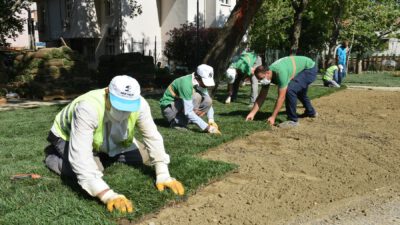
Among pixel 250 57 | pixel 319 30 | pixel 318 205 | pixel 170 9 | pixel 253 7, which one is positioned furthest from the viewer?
pixel 319 30

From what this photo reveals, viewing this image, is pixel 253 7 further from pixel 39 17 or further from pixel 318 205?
pixel 39 17

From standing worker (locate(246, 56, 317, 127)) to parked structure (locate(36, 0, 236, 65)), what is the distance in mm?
16510

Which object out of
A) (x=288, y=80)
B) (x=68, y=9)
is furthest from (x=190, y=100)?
(x=68, y=9)

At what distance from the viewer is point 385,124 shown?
693 centimetres

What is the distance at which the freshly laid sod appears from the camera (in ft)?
10.8

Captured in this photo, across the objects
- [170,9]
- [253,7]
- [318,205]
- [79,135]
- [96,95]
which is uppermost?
[170,9]

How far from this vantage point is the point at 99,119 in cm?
345

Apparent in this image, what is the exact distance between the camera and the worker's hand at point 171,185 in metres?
3.73

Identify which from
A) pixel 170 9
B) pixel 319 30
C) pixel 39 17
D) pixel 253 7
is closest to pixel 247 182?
pixel 253 7

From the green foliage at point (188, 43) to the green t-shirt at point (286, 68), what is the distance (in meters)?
13.9

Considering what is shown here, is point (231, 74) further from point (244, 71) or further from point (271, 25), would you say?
point (271, 25)

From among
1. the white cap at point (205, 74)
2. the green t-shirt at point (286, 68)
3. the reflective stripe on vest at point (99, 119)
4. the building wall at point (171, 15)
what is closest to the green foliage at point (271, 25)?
the building wall at point (171, 15)

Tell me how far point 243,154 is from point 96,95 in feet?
7.70

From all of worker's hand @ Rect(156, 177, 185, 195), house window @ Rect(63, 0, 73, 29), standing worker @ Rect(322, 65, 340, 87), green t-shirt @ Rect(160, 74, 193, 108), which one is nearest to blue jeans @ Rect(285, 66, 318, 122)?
green t-shirt @ Rect(160, 74, 193, 108)
